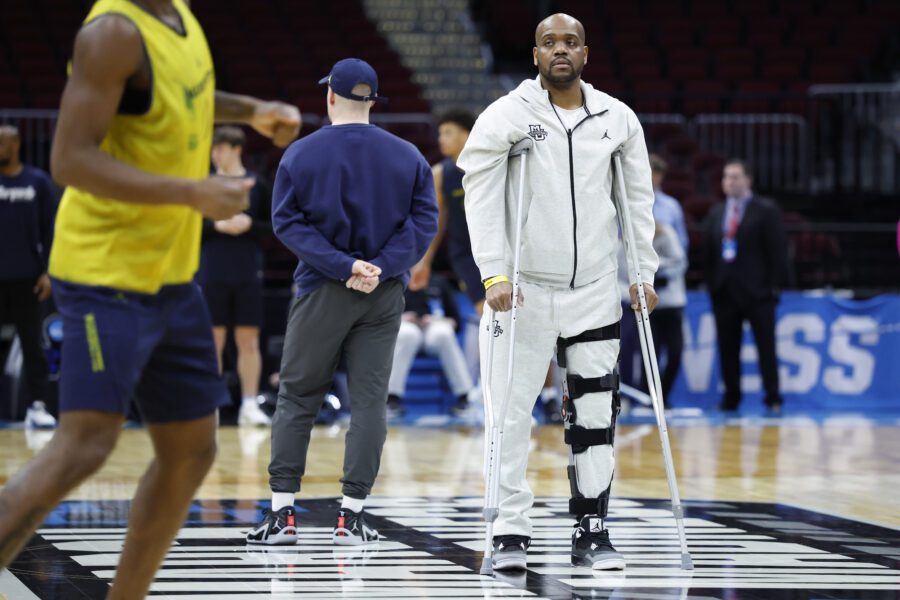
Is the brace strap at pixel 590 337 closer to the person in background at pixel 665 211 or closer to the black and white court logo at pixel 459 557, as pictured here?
the black and white court logo at pixel 459 557

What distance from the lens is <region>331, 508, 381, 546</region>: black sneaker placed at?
550 cm

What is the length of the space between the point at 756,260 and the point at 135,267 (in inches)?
382

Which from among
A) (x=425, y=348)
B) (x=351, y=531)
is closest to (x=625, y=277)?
(x=425, y=348)

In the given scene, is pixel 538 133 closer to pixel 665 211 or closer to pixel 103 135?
pixel 103 135

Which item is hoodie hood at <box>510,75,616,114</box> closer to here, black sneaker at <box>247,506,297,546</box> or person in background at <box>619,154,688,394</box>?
black sneaker at <box>247,506,297,546</box>

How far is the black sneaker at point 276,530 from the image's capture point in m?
5.48

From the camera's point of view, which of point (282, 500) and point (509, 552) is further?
point (282, 500)

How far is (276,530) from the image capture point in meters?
5.50

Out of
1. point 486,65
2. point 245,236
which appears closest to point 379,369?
point 245,236

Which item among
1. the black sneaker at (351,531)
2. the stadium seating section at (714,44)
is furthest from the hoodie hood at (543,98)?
the stadium seating section at (714,44)

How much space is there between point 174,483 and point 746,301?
9.36 meters

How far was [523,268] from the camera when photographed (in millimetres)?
5148

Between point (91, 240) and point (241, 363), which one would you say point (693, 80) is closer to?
point (241, 363)

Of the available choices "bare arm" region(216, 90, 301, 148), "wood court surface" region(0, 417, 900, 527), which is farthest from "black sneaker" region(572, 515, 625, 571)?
"bare arm" region(216, 90, 301, 148)
